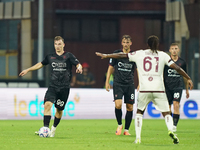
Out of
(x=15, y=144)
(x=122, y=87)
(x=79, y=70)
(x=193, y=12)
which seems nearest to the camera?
(x=15, y=144)

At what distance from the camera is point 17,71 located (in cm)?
2472

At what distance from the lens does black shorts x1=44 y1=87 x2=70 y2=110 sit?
33.8 ft

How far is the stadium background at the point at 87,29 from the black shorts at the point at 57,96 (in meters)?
6.66

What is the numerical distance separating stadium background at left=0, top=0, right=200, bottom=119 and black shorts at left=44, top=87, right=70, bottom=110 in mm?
6658

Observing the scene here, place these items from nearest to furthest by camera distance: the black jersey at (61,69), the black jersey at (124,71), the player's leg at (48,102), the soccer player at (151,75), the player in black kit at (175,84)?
the soccer player at (151,75) → the player's leg at (48,102) → the black jersey at (61,69) → the black jersey at (124,71) → the player in black kit at (175,84)

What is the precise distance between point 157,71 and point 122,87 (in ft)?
8.77

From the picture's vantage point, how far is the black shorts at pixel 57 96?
33.8ft

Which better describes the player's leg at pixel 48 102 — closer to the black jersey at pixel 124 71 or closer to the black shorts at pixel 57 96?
the black shorts at pixel 57 96

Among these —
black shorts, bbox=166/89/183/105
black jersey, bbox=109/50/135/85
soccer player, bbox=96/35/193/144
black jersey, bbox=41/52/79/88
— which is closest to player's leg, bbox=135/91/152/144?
soccer player, bbox=96/35/193/144

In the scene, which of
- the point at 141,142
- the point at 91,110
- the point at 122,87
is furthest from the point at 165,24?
the point at 141,142

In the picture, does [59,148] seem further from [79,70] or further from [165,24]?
[165,24]

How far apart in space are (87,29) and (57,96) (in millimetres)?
18064

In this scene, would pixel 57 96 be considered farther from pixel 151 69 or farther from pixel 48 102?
pixel 151 69

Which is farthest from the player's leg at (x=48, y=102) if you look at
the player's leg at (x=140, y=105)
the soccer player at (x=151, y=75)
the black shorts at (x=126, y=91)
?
the player's leg at (x=140, y=105)
